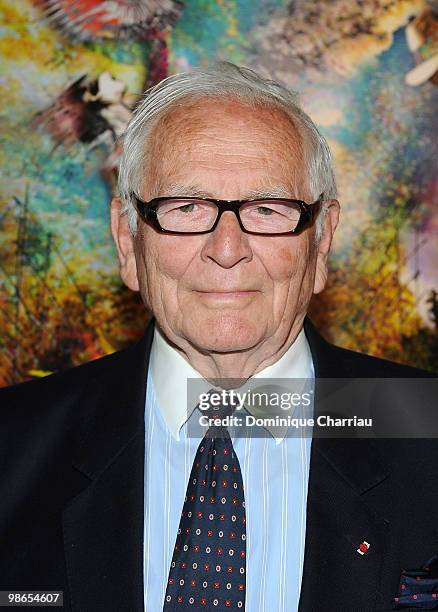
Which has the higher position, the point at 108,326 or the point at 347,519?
the point at 108,326

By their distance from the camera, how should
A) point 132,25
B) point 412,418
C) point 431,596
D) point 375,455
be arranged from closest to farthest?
point 431,596 < point 375,455 < point 412,418 < point 132,25

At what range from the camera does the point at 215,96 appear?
1875 millimetres

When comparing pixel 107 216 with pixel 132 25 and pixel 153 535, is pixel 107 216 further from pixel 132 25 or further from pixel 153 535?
pixel 153 535

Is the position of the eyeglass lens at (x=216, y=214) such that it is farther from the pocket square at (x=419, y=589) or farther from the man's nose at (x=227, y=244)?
the pocket square at (x=419, y=589)

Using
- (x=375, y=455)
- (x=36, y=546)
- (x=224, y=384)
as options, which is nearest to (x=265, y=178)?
(x=224, y=384)

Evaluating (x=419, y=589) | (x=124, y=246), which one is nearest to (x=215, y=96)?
(x=124, y=246)

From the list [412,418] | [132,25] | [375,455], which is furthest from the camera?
[132,25]

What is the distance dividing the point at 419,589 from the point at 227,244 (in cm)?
73

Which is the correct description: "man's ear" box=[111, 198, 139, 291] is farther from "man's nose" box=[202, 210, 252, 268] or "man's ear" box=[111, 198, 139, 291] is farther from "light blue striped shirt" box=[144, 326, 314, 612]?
"man's nose" box=[202, 210, 252, 268]

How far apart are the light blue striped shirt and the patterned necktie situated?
0.16 feet

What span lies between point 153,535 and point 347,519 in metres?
0.37

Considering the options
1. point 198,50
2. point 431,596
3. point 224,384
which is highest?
point 198,50

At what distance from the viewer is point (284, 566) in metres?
1.73

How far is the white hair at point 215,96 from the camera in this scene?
188cm
